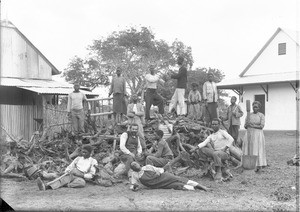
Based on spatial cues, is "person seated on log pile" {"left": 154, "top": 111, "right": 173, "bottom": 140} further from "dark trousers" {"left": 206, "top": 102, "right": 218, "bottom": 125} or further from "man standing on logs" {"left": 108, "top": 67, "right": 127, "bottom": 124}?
"dark trousers" {"left": 206, "top": 102, "right": 218, "bottom": 125}

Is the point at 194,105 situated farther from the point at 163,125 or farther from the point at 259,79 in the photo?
the point at 259,79

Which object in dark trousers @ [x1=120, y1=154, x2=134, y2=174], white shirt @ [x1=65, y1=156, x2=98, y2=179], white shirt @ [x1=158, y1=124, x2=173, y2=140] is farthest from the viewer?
white shirt @ [x1=158, y1=124, x2=173, y2=140]

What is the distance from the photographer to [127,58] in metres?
16.6

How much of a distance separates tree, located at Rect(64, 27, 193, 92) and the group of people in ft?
13.0

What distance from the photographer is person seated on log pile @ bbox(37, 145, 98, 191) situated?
26.3ft

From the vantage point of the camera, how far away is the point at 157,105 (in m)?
11.7

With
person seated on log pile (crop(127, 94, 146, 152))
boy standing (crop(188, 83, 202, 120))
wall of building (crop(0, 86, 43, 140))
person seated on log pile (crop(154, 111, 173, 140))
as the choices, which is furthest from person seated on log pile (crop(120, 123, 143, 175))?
wall of building (crop(0, 86, 43, 140))

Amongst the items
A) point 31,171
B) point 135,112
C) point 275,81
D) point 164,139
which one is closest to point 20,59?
point 135,112

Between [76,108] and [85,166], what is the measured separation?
8.43 feet

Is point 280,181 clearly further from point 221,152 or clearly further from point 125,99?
point 125,99

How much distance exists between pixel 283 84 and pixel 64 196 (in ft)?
43.3

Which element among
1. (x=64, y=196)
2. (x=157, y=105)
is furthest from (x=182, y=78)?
(x=64, y=196)

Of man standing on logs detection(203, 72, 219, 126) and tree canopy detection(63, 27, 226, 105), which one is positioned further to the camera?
tree canopy detection(63, 27, 226, 105)

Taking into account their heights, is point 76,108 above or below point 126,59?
below
